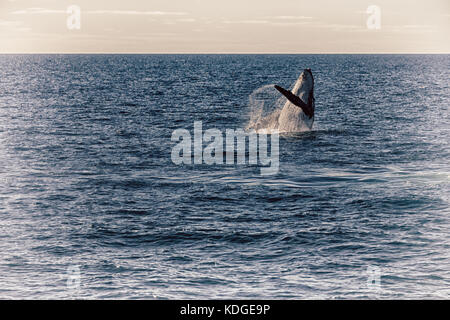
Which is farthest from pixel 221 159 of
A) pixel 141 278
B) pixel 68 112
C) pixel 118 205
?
pixel 68 112

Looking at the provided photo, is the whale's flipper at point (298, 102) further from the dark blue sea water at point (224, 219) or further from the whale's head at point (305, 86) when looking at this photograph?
the dark blue sea water at point (224, 219)

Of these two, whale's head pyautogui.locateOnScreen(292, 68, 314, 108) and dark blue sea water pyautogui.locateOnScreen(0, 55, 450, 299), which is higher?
whale's head pyautogui.locateOnScreen(292, 68, 314, 108)

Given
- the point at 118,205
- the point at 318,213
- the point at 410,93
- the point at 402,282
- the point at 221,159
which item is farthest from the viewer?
the point at 410,93

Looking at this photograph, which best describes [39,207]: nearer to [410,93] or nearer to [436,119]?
[436,119]

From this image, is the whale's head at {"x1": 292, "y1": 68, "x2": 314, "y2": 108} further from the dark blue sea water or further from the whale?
the dark blue sea water

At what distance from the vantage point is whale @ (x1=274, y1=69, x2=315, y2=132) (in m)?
37.5

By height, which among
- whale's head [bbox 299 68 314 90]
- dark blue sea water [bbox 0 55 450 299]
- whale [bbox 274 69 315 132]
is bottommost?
dark blue sea water [bbox 0 55 450 299]

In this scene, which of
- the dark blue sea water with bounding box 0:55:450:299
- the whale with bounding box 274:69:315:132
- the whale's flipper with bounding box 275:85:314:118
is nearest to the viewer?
the dark blue sea water with bounding box 0:55:450:299

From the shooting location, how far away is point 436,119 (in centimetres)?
5556

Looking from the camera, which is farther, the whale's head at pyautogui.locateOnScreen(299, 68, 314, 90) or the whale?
the whale's head at pyautogui.locateOnScreen(299, 68, 314, 90)

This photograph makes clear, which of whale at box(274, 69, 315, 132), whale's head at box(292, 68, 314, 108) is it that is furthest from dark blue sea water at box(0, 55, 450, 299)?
whale's head at box(292, 68, 314, 108)

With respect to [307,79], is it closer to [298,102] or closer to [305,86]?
[305,86]

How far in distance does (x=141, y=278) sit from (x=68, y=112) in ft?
169

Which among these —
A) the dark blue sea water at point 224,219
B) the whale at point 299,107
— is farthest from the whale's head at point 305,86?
the dark blue sea water at point 224,219
